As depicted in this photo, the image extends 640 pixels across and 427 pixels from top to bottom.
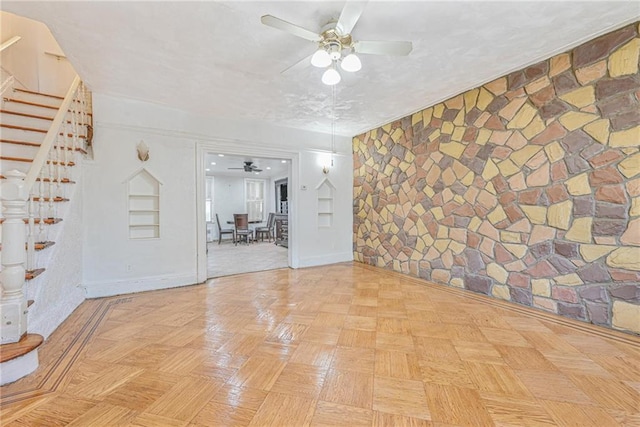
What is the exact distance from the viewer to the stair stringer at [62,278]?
207 cm

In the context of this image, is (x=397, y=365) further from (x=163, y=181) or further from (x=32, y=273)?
(x=163, y=181)

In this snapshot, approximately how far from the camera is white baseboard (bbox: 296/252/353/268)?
4754mm

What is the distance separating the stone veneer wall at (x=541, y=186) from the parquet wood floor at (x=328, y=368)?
359 millimetres

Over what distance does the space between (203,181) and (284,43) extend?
7.91ft

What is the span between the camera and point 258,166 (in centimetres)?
839

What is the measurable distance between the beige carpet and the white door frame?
41cm

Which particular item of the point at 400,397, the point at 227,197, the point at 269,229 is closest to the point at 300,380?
the point at 400,397

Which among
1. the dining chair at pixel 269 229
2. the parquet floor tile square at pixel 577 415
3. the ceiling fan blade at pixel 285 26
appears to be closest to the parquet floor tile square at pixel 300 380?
the parquet floor tile square at pixel 577 415

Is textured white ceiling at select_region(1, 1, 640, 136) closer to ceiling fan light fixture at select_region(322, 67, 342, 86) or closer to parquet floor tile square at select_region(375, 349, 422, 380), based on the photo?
ceiling fan light fixture at select_region(322, 67, 342, 86)

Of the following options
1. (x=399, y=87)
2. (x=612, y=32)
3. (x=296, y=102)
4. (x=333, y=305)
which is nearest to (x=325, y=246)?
(x=333, y=305)

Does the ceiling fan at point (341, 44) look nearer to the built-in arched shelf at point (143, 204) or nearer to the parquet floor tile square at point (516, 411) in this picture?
the parquet floor tile square at point (516, 411)

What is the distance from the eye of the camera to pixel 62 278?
2562 mm


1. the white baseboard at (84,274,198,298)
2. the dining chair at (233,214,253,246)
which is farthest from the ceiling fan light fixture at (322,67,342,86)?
the dining chair at (233,214,253,246)

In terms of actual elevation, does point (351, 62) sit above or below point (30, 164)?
above
